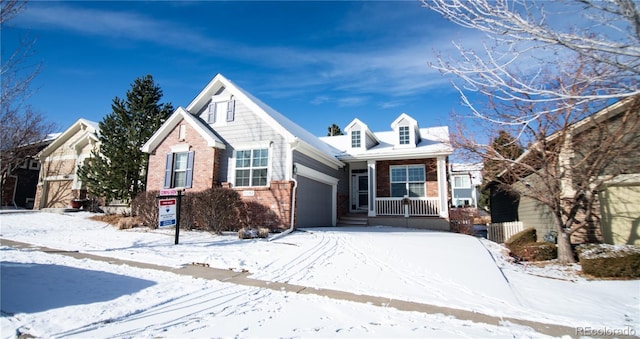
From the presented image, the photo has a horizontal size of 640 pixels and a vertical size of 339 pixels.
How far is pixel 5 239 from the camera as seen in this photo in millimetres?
9172

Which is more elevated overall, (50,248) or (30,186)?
(30,186)

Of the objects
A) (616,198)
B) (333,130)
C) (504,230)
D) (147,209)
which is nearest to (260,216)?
(147,209)

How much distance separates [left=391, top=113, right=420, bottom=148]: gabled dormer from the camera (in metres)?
16.7

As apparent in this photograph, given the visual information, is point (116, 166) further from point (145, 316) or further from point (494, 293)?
point (494, 293)

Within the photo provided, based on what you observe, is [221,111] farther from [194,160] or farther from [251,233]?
[251,233]

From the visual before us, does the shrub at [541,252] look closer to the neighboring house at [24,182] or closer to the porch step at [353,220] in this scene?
the porch step at [353,220]

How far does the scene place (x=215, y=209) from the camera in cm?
1091

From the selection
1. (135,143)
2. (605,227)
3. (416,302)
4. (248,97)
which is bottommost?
(416,302)

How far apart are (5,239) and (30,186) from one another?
2172 centimetres

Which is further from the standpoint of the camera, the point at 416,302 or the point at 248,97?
the point at 248,97

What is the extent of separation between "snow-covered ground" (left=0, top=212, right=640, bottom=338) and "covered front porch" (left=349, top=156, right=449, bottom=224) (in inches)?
252

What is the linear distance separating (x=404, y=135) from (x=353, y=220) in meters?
5.62

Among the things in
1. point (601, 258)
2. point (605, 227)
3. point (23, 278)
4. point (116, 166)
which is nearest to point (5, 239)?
point (23, 278)

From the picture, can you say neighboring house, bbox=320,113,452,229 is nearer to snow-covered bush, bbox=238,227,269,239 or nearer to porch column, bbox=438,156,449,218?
porch column, bbox=438,156,449,218
